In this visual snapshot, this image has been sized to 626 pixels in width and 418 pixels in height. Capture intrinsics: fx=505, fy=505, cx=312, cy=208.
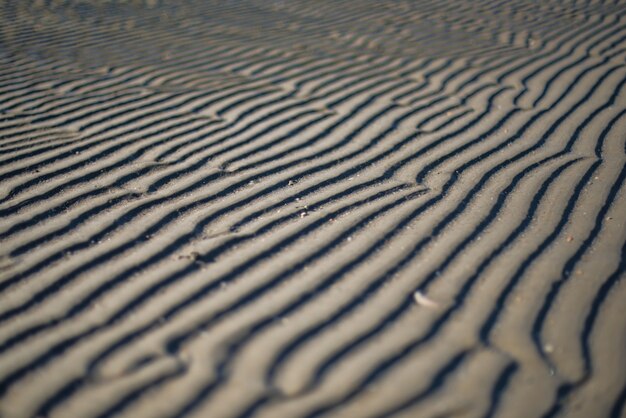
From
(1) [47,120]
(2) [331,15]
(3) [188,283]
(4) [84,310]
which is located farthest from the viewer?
(2) [331,15]

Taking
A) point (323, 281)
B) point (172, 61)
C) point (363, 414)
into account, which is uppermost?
point (172, 61)

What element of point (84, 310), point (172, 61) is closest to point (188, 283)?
point (84, 310)

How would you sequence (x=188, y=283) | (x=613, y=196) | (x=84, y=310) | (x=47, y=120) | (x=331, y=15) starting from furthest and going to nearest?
(x=331, y=15) → (x=47, y=120) → (x=613, y=196) → (x=188, y=283) → (x=84, y=310)

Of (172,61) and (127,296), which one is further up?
(172,61)

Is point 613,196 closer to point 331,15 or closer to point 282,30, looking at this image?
point 282,30

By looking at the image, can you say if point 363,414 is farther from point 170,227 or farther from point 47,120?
point 47,120

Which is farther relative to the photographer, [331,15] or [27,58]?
[331,15]
